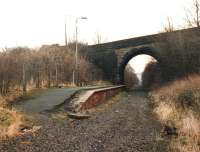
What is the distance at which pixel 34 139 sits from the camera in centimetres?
818

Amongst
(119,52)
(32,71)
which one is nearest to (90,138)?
(32,71)

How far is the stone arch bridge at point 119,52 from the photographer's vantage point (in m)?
41.9

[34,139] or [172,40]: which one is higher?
A: [172,40]

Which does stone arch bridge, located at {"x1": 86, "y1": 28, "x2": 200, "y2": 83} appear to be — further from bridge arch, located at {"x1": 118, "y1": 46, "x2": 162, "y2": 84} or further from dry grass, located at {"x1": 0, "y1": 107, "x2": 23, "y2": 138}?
dry grass, located at {"x1": 0, "y1": 107, "x2": 23, "y2": 138}

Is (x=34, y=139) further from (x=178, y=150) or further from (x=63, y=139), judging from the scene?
(x=178, y=150)

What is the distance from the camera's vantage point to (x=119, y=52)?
151 feet

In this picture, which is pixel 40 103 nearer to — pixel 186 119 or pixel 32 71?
pixel 186 119

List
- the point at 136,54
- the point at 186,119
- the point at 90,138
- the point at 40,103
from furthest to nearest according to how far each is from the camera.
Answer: the point at 136,54 → the point at 40,103 → the point at 186,119 → the point at 90,138

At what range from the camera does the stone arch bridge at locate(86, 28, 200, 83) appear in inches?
1649

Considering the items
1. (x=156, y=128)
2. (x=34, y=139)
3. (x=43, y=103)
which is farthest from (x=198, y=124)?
(x=43, y=103)

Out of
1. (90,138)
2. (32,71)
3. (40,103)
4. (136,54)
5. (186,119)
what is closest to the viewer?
(90,138)

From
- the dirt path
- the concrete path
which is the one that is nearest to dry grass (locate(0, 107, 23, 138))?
the dirt path

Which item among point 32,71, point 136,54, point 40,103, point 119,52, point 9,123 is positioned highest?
point 119,52

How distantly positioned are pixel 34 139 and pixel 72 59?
2496 cm
